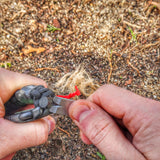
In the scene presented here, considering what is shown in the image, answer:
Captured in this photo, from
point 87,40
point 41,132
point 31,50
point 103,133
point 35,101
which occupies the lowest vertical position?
point 41,132

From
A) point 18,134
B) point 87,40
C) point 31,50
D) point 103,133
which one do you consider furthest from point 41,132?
point 87,40

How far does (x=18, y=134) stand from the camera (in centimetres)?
104

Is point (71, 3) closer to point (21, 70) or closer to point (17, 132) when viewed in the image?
point (21, 70)

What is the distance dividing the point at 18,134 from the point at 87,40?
3.20 ft

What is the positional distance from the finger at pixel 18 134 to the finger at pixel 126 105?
1.32 feet

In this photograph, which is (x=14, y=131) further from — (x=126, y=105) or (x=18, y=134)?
(x=126, y=105)

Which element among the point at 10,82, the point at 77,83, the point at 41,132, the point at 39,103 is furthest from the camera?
the point at 77,83

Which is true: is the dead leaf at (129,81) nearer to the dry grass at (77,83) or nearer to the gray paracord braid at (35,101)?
the dry grass at (77,83)

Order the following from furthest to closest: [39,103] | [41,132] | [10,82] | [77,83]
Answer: [77,83], [10,82], [41,132], [39,103]

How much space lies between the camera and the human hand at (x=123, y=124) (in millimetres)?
934

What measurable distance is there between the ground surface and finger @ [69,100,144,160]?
0.55 metres

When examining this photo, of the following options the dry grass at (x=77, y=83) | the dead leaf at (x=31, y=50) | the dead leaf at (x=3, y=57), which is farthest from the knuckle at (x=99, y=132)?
the dead leaf at (x=3, y=57)

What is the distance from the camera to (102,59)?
63.9 inches

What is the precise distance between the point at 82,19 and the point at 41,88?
2.87 feet
